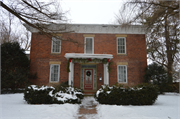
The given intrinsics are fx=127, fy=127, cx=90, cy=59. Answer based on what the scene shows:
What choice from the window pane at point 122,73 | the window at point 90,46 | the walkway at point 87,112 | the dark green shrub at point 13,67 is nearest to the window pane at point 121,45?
the window pane at point 122,73

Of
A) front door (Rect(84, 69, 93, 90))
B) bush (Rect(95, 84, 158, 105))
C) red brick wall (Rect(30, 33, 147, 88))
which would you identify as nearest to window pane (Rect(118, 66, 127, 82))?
red brick wall (Rect(30, 33, 147, 88))

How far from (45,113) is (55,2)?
196 inches

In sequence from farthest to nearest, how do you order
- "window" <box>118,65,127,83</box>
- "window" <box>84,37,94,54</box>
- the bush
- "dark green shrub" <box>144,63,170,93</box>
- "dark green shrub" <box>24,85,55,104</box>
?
"window" <box>84,37,94,54</box>, "window" <box>118,65,127,83</box>, "dark green shrub" <box>144,63,170,93</box>, the bush, "dark green shrub" <box>24,85,55,104</box>

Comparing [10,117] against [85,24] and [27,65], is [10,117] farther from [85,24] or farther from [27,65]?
[85,24]

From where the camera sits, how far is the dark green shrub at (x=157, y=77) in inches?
442

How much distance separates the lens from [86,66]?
501 inches

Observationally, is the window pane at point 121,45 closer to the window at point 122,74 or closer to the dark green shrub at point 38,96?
the window at point 122,74

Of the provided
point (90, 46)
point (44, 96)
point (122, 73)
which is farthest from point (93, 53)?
point (44, 96)

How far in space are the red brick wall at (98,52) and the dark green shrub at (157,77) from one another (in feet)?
2.48

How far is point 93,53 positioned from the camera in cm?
1262

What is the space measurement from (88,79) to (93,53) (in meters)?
2.63

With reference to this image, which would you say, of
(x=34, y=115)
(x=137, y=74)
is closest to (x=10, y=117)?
(x=34, y=115)

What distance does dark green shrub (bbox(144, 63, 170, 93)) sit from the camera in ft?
36.9

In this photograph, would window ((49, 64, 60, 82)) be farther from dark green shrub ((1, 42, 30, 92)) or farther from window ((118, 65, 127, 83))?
window ((118, 65, 127, 83))
